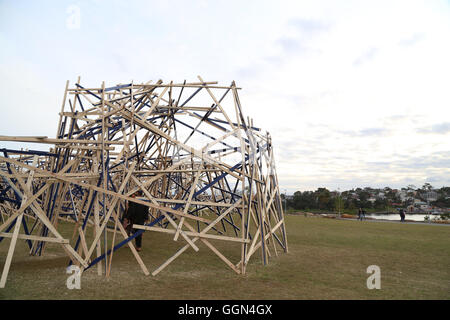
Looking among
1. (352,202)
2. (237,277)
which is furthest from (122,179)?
(352,202)

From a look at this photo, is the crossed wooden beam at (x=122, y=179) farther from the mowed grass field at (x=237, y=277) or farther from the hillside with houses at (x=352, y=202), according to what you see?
the hillside with houses at (x=352, y=202)

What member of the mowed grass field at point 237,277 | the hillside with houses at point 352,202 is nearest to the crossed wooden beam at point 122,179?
the mowed grass field at point 237,277

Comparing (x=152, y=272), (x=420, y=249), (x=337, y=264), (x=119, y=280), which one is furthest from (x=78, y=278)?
(x=420, y=249)

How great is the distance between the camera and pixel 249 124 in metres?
10.3

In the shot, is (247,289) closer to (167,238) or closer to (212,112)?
(212,112)

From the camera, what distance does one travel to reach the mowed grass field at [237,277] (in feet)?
21.5

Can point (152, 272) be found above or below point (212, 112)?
below

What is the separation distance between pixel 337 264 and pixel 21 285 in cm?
835

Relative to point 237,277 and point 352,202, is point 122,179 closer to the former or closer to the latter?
point 237,277

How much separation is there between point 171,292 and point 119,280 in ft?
5.07

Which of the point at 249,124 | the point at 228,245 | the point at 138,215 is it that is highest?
the point at 249,124

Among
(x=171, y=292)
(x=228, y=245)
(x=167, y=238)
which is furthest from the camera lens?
(x=167, y=238)

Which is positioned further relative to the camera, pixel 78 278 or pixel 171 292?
pixel 78 278
